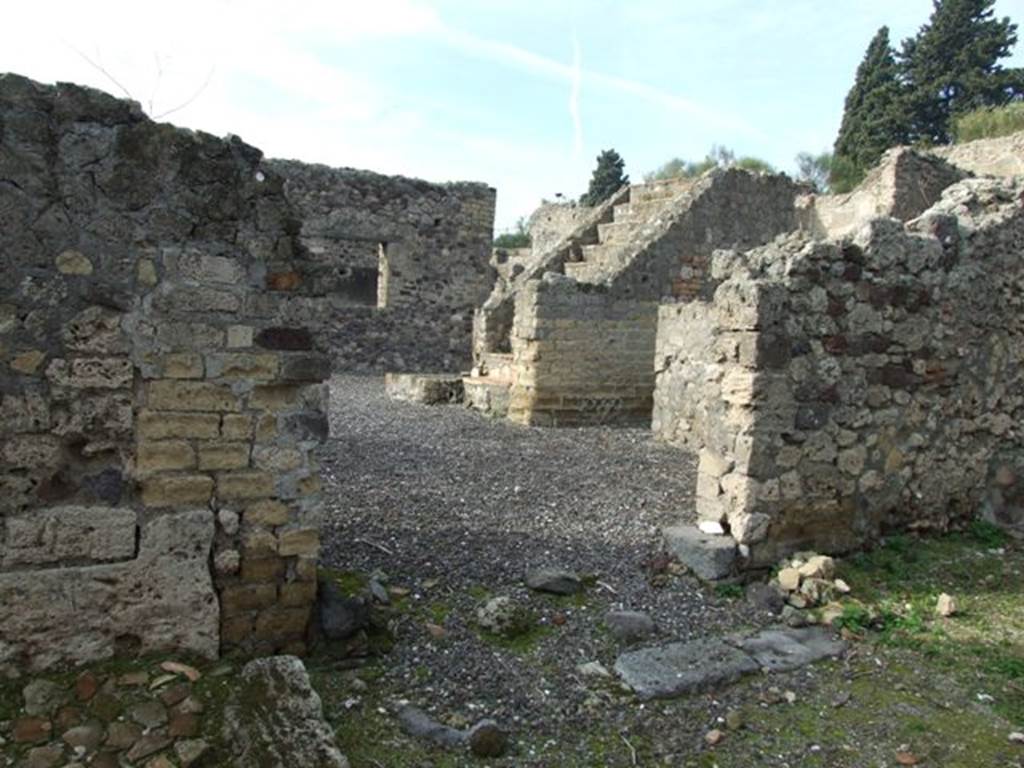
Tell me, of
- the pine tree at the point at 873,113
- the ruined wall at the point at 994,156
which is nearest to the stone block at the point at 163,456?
the ruined wall at the point at 994,156

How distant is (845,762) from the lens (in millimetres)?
3160

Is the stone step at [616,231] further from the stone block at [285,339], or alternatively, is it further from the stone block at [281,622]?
the stone block at [281,622]

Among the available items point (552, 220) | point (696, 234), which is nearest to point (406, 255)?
point (552, 220)

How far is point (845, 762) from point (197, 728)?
254 cm

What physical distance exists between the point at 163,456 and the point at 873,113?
1366 inches

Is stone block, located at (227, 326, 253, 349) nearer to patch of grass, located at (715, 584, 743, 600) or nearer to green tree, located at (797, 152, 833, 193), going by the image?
patch of grass, located at (715, 584, 743, 600)

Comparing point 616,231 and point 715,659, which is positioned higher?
point 616,231

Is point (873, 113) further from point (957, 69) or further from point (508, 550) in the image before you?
point (508, 550)

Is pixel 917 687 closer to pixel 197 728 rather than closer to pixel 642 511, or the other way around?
pixel 642 511

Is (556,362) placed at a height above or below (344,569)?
above

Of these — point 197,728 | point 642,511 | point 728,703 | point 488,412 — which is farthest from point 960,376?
point 488,412

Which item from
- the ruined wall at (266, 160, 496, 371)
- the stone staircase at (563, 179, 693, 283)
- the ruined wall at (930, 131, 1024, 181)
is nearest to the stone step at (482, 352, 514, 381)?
the stone staircase at (563, 179, 693, 283)

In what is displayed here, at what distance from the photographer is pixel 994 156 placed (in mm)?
15148

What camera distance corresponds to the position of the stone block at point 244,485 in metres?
3.37
